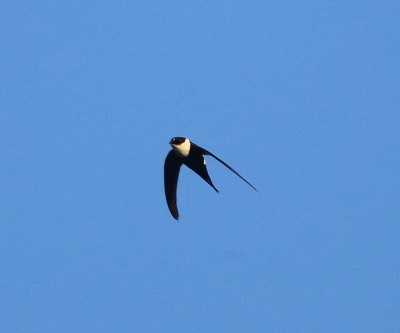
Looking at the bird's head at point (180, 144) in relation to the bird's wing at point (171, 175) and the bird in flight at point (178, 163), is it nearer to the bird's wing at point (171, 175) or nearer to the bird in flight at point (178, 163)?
the bird in flight at point (178, 163)

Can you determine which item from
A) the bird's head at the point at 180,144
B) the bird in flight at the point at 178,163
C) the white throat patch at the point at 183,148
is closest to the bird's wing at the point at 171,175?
the bird in flight at the point at 178,163

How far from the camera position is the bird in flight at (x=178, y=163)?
50.2 feet

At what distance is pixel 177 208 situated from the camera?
52.9 ft

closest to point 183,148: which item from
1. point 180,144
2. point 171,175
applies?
point 180,144

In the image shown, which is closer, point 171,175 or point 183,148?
point 183,148

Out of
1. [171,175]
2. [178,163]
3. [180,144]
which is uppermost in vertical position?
[178,163]

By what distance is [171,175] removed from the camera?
1633 cm

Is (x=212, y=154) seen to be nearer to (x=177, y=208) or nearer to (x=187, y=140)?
(x=187, y=140)

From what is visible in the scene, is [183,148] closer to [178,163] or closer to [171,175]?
[178,163]

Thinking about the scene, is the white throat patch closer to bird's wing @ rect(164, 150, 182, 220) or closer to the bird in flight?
the bird in flight

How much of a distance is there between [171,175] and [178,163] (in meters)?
0.24

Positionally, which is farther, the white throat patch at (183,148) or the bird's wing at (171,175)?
the bird's wing at (171,175)

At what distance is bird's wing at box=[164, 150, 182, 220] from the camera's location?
16188 millimetres

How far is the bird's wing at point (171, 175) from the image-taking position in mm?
→ 16188
